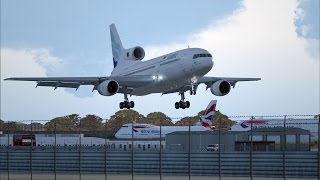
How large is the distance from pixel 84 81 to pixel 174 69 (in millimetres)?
9677

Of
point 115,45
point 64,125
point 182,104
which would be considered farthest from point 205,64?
point 115,45

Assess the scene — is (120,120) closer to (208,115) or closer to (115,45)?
(208,115)

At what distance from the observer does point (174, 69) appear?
2261 inches

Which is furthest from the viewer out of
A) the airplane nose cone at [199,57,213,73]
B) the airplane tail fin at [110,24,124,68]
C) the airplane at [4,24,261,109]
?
the airplane tail fin at [110,24,124,68]

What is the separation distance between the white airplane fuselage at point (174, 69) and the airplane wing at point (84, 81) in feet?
2.27

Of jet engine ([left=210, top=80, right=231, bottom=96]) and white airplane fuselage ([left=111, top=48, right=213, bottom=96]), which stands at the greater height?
white airplane fuselage ([left=111, top=48, right=213, bottom=96])

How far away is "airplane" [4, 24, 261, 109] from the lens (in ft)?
186

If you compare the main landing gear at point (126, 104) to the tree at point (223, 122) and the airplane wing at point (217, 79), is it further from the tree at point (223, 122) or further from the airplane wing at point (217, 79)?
the tree at point (223, 122)

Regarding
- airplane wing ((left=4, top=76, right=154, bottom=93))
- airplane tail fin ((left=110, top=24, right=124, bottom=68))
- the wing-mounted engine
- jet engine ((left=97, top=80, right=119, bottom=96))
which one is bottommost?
jet engine ((left=97, top=80, right=119, bottom=96))

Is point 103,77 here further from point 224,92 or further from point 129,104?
point 224,92

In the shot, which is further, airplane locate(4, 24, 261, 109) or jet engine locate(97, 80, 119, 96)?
jet engine locate(97, 80, 119, 96)

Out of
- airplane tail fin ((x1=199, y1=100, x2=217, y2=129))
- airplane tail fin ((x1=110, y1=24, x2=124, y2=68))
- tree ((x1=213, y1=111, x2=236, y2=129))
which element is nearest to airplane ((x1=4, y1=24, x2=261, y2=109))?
tree ((x1=213, y1=111, x2=236, y2=129))

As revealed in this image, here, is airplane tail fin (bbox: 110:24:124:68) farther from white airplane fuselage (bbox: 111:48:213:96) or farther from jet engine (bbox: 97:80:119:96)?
jet engine (bbox: 97:80:119:96)

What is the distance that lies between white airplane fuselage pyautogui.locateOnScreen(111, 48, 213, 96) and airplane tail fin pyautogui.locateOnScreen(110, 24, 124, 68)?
962 inches
